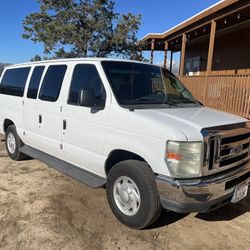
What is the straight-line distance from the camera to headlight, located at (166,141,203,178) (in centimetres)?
329

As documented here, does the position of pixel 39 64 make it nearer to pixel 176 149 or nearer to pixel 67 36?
pixel 176 149

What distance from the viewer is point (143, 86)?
4.53 metres

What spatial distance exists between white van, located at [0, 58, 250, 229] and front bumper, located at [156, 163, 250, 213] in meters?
0.01

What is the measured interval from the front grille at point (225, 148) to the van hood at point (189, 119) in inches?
4.7

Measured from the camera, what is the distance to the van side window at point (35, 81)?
223 inches

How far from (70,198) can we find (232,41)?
13139 millimetres

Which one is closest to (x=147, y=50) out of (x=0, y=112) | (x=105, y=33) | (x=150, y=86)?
(x=105, y=33)

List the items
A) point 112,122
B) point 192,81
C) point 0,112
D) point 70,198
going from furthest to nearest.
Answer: point 192,81 → point 0,112 → point 70,198 → point 112,122

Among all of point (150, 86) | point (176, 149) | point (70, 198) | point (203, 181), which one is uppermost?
point (150, 86)

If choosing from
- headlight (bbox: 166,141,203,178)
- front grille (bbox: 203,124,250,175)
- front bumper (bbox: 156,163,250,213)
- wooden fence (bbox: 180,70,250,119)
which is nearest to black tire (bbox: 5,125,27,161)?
front bumper (bbox: 156,163,250,213)

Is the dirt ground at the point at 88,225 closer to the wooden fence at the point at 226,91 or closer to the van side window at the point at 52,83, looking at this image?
the van side window at the point at 52,83

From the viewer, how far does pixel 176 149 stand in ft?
10.8

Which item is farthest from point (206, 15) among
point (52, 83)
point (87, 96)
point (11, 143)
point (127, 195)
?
point (127, 195)

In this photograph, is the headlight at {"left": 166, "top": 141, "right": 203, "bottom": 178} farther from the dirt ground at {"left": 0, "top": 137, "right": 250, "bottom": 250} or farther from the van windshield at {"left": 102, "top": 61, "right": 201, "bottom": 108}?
the van windshield at {"left": 102, "top": 61, "right": 201, "bottom": 108}
